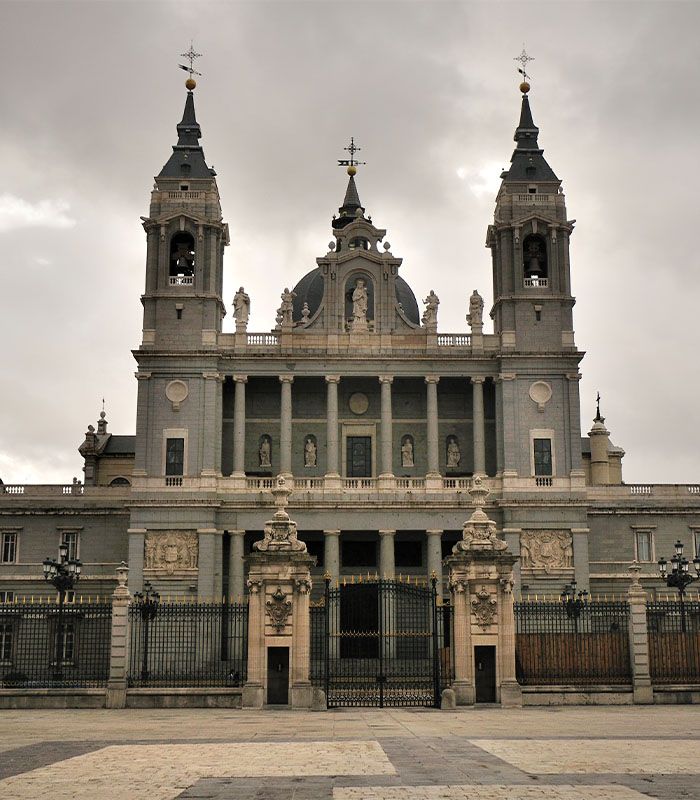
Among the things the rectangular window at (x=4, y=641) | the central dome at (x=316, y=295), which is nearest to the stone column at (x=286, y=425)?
the central dome at (x=316, y=295)

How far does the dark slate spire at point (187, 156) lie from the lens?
5944cm

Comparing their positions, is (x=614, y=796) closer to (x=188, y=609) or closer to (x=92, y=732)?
(x=92, y=732)

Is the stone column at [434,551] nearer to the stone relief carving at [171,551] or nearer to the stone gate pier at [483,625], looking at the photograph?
the stone relief carving at [171,551]

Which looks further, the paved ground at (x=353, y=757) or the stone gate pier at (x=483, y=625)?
the stone gate pier at (x=483, y=625)

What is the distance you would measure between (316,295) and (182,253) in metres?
12.5

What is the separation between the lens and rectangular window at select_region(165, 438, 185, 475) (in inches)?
2195

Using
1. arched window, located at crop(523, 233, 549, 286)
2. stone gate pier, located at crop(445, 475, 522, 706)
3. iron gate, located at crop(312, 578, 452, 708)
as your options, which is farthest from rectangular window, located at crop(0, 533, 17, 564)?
stone gate pier, located at crop(445, 475, 522, 706)

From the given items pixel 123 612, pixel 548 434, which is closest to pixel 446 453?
pixel 548 434

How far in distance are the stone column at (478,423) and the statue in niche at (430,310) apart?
3828mm

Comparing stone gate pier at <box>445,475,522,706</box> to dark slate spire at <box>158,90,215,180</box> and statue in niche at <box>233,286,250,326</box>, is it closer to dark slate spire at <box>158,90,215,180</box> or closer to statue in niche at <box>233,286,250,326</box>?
statue in niche at <box>233,286,250,326</box>

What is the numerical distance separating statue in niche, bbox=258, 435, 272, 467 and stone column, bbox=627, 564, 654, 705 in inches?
1193

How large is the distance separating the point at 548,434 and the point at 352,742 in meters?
38.6

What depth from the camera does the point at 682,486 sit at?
59750mm

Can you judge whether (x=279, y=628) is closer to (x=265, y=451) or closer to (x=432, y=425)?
(x=432, y=425)
